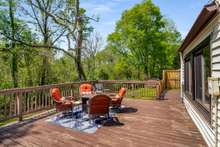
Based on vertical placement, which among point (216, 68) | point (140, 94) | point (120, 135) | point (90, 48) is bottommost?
point (120, 135)

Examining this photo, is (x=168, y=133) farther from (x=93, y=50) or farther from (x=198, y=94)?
(x=93, y=50)

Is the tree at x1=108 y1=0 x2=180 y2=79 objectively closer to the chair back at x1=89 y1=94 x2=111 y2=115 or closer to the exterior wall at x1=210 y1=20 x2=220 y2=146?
the chair back at x1=89 y1=94 x2=111 y2=115

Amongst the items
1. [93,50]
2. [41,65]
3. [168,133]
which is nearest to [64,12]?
[41,65]

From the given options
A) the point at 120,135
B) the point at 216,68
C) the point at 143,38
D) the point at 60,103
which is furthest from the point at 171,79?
the point at 216,68

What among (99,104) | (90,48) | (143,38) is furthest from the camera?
(90,48)

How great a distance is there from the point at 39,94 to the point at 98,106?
2.30 m

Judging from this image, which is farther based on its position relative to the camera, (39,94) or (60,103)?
(39,94)

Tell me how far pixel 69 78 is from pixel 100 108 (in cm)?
1118

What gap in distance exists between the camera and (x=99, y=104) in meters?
5.35

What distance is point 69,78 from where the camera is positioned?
16172mm

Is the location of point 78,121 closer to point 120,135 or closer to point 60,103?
point 60,103

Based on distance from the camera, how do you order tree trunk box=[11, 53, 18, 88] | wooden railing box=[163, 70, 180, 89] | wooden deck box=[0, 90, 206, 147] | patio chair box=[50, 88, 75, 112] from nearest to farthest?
wooden deck box=[0, 90, 206, 147] → patio chair box=[50, 88, 75, 112] → tree trunk box=[11, 53, 18, 88] → wooden railing box=[163, 70, 180, 89]

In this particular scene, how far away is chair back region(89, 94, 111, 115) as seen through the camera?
5.25 metres

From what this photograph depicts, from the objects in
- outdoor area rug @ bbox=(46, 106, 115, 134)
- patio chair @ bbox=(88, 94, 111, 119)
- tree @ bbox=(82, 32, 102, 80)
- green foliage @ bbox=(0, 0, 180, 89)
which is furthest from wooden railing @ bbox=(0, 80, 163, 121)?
tree @ bbox=(82, 32, 102, 80)
